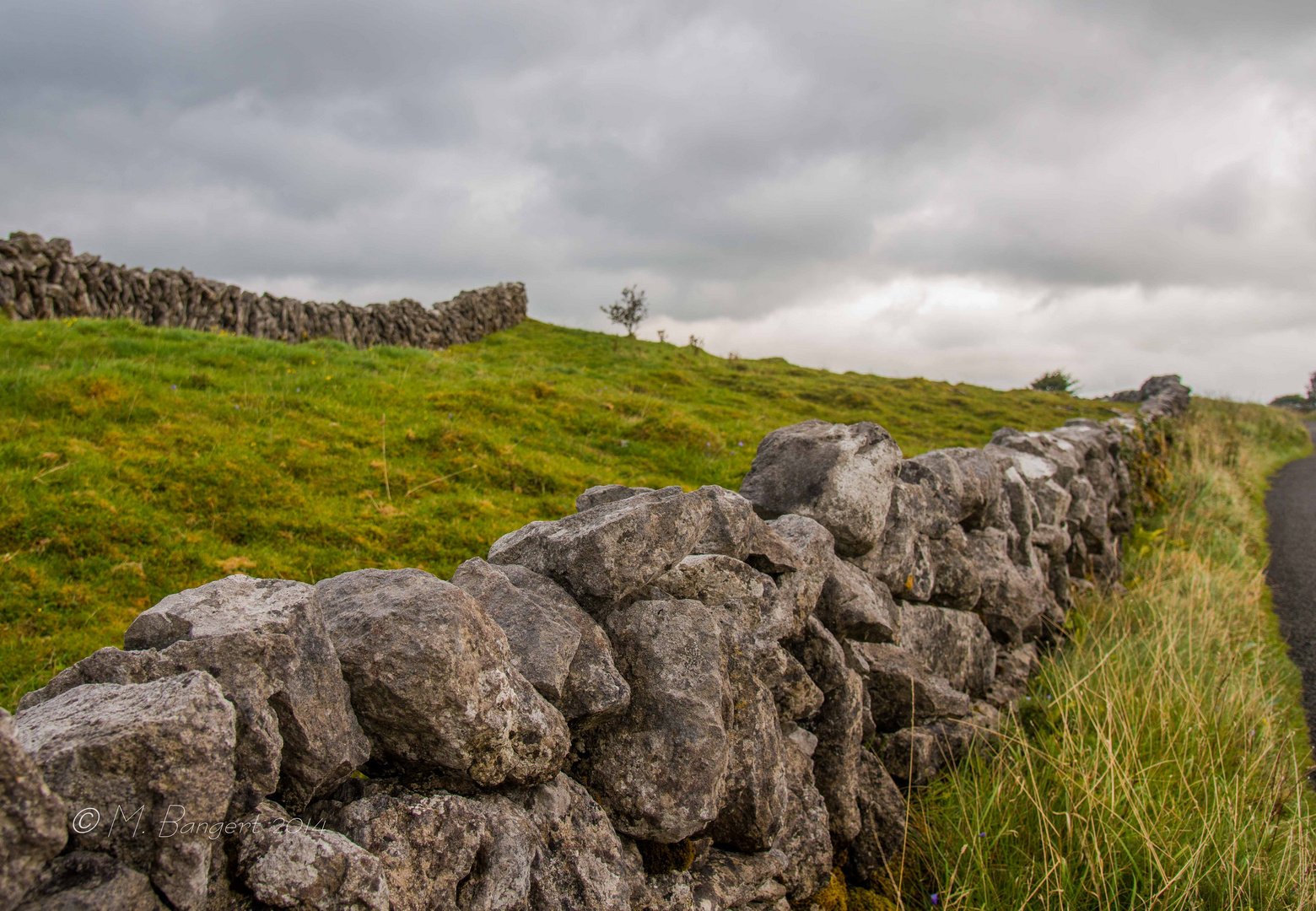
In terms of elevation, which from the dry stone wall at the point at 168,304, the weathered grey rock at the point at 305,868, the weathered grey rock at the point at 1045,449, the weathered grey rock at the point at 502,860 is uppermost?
the dry stone wall at the point at 168,304

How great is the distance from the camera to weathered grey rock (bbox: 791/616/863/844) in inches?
150

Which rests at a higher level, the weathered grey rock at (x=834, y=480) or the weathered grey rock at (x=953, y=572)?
the weathered grey rock at (x=834, y=480)

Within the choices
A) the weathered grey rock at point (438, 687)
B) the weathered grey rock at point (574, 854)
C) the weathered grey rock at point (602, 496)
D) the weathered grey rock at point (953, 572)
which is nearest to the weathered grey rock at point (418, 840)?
the weathered grey rock at point (438, 687)

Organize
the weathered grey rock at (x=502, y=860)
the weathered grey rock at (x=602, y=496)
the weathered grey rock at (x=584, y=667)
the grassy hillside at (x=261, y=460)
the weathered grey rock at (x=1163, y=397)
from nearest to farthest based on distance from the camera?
the weathered grey rock at (x=502, y=860) < the weathered grey rock at (x=584, y=667) < the weathered grey rock at (x=602, y=496) < the grassy hillside at (x=261, y=460) < the weathered grey rock at (x=1163, y=397)

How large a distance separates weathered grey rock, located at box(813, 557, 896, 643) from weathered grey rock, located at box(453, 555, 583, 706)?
6.54 feet

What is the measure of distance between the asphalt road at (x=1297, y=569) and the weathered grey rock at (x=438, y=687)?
26.7 feet

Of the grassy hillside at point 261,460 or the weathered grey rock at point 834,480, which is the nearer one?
the weathered grey rock at point 834,480

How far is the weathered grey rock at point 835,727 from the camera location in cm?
380

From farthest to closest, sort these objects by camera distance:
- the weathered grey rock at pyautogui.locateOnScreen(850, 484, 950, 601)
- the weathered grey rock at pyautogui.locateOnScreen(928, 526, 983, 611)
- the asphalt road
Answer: the asphalt road
the weathered grey rock at pyautogui.locateOnScreen(928, 526, 983, 611)
the weathered grey rock at pyautogui.locateOnScreen(850, 484, 950, 601)

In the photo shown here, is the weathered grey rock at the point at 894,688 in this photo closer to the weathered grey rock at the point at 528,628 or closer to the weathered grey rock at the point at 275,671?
the weathered grey rock at the point at 528,628

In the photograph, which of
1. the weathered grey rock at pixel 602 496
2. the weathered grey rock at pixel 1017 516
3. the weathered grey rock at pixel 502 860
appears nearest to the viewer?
the weathered grey rock at pixel 502 860

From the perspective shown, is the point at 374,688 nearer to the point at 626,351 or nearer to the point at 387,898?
the point at 387,898

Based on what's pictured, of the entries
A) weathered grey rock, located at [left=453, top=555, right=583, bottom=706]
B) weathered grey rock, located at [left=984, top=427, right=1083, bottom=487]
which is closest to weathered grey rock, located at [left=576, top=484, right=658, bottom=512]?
weathered grey rock, located at [left=453, top=555, right=583, bottom=706]

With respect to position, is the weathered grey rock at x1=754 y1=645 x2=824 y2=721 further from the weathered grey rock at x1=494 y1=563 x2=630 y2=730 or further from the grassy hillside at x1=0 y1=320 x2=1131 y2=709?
the grassy hillside at x1=0 y1=320 x2=1131 y2=709
